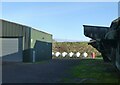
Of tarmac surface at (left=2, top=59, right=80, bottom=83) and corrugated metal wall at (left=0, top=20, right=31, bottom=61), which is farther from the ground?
corrugated metal wall at (left=0, top=20, right=31, bottom=61)

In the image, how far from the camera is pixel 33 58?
111 feet

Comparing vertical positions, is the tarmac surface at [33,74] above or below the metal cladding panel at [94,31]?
below

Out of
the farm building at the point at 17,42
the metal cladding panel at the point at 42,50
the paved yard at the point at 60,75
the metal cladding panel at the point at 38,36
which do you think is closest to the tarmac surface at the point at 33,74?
the paved yard at the point at 60,75

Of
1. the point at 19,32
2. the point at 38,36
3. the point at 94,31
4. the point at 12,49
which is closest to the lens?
the point at 94,31

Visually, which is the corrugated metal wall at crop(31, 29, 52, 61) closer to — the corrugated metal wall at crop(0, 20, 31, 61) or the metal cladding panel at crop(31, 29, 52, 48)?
the metal cladding panel at crop(31, 29, 52, 48)

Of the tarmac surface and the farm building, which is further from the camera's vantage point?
the farm building

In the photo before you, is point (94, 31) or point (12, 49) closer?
point (94, 31)

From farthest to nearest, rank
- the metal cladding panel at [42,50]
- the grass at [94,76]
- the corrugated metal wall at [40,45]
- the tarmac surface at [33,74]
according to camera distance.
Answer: the metal cladding panel at [42,50], the corrugated metal wall at [40,45], the grass at [94,76], the tarmac surface at [33,74]

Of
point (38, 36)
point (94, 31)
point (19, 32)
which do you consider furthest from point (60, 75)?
point (38, 36)

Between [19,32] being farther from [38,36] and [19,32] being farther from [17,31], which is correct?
[38,36]

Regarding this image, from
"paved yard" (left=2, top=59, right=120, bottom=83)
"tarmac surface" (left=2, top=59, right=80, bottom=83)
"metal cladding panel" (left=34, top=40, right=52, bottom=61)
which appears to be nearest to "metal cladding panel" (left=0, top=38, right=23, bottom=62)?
"metal cladding panel" (left=34, top=40, right=52, bottom=61)

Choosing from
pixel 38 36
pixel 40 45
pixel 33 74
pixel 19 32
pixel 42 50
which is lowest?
pixel 33 74

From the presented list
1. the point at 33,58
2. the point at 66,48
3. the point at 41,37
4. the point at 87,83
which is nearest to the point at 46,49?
the point at 41,37

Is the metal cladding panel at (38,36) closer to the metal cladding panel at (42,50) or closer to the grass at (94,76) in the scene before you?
the metal cladding panel at (42,50)
